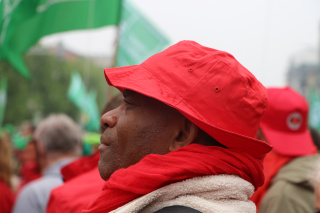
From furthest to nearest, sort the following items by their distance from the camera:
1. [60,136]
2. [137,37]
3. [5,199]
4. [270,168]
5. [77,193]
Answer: [137,37]
[5,199]
[60,136]
[270,168]
[77,193]

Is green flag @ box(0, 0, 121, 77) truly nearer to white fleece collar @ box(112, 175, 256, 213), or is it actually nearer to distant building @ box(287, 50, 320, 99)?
white fleece collar @ box(112, 175, 256, 213)

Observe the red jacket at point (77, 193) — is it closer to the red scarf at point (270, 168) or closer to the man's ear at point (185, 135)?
the man's ear at point (185, 135)

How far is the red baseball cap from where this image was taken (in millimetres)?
3354

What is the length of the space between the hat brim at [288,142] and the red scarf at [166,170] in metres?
1.75

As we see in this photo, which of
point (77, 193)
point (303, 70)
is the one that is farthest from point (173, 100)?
point (303, 70)

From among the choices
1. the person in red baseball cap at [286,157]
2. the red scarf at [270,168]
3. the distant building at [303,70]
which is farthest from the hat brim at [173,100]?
the distant building at [303,70]

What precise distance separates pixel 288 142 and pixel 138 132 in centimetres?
197

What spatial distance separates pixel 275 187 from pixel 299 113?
0.67 metres

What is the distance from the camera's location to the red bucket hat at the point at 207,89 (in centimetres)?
160

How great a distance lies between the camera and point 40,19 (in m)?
4.29

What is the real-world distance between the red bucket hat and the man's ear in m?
0.06

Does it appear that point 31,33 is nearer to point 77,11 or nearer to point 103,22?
point 77,11

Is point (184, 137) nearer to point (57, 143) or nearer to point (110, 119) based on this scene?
point (110, 119)

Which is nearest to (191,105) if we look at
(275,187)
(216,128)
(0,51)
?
(216,128)
